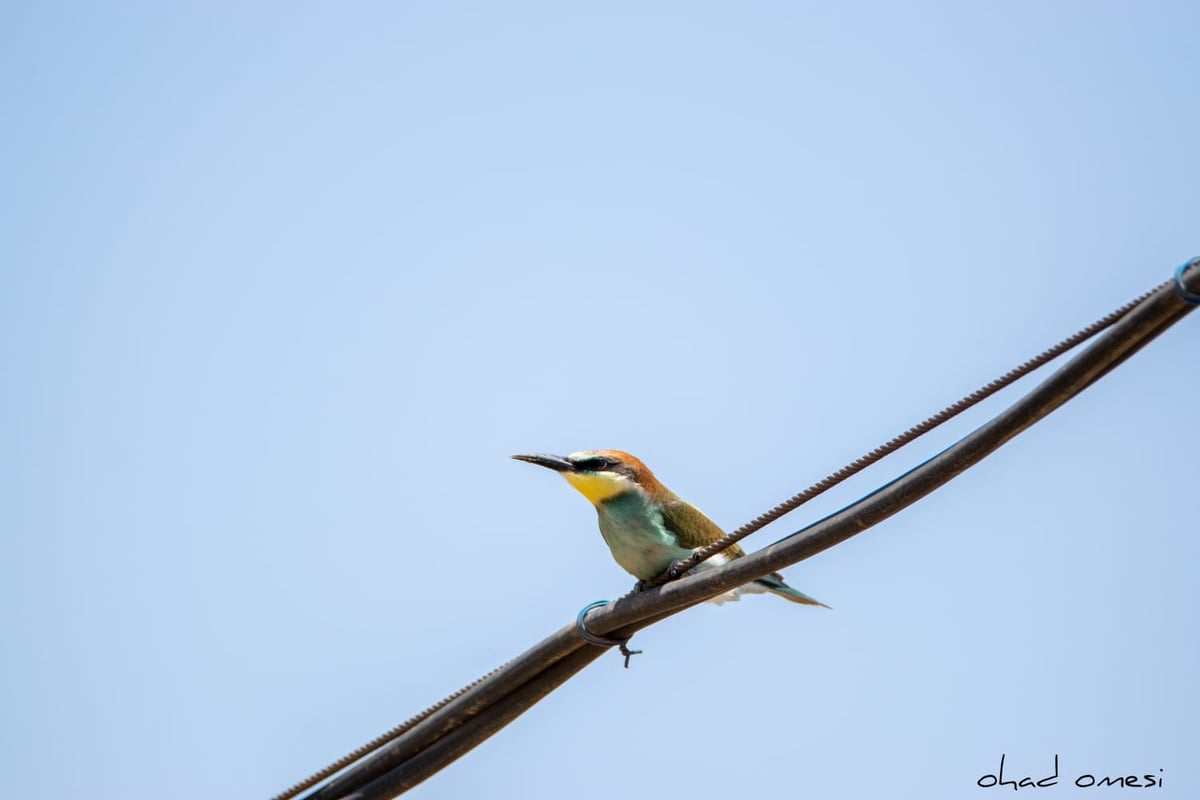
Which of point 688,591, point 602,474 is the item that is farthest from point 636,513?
point 688,591

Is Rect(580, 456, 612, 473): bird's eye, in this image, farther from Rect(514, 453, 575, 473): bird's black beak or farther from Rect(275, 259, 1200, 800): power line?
Rect(275, 259, 1200, 800): power line

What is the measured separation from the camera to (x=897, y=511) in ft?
9.89

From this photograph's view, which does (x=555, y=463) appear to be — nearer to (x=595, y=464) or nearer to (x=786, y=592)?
(x=595, y=464)

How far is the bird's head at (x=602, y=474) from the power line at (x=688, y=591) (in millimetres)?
1617

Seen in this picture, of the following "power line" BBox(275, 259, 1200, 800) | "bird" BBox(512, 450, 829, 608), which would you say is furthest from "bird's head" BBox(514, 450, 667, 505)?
"power line" BBox(275, 259, 1200, 800)

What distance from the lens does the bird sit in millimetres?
5215

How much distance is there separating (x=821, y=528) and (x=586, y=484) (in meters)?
2.30

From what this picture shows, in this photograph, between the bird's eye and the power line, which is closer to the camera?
the power line

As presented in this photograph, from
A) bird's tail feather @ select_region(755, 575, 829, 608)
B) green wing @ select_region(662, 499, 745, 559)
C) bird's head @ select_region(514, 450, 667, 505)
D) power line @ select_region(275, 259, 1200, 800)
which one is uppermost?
bird's head @ select_region(514, 450, 667, 505)

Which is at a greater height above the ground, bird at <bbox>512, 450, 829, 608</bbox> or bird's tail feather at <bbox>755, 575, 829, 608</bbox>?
bird at <bbox>512, 450, 829, 608</bbox>

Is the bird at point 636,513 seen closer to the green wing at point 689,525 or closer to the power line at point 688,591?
the green wing at point 689,525

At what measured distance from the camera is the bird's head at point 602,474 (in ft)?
17.5

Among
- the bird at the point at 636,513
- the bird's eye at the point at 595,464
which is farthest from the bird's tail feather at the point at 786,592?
the bird's eye at the point at 595,464

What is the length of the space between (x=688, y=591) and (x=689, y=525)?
180 cm
